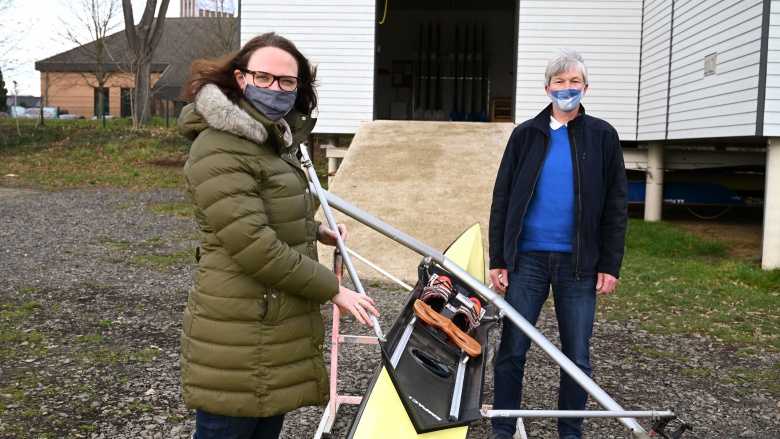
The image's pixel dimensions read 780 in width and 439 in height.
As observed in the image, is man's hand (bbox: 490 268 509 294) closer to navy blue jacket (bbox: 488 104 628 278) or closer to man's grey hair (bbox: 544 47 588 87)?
navy blue jacket (bbox: 488 104 628 278)

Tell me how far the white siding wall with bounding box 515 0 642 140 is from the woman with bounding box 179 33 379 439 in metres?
11.8

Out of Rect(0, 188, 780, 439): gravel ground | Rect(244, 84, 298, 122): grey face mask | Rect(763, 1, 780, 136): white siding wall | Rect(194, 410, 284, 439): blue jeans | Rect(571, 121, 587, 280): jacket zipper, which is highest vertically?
Rect(763, 1, 780, 136): white siding wall

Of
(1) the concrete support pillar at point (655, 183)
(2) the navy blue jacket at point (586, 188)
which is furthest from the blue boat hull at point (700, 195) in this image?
(2) the navy blue jacket at point (586, 188)

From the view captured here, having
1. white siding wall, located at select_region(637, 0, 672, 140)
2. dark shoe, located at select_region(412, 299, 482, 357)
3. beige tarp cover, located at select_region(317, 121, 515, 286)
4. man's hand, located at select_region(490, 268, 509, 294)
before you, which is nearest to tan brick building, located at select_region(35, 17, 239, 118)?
beige tarp cover, located at select_region(317, 121, 515, 286)

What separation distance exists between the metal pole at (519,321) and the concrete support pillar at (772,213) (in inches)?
267

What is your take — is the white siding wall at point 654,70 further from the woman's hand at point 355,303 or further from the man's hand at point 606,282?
the woman's hand at point 355,303

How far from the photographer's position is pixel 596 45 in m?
13.7

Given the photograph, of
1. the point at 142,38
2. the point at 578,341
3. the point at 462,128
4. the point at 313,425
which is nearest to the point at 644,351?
the point at 578,341

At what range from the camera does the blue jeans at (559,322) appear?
3631 millimetres

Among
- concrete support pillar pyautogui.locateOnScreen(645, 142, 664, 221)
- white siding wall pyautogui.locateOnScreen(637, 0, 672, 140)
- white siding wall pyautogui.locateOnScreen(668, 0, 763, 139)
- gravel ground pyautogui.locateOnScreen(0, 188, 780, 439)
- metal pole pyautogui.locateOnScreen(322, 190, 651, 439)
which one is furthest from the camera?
concrete support pillar pyautogui.locateOnScreen(645, 142, 664, 221)

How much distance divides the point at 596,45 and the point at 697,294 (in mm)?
7106

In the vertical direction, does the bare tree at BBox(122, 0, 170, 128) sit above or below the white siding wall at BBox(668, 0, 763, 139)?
above

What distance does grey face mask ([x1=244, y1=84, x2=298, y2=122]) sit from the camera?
254cm

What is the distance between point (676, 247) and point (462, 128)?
442cm
